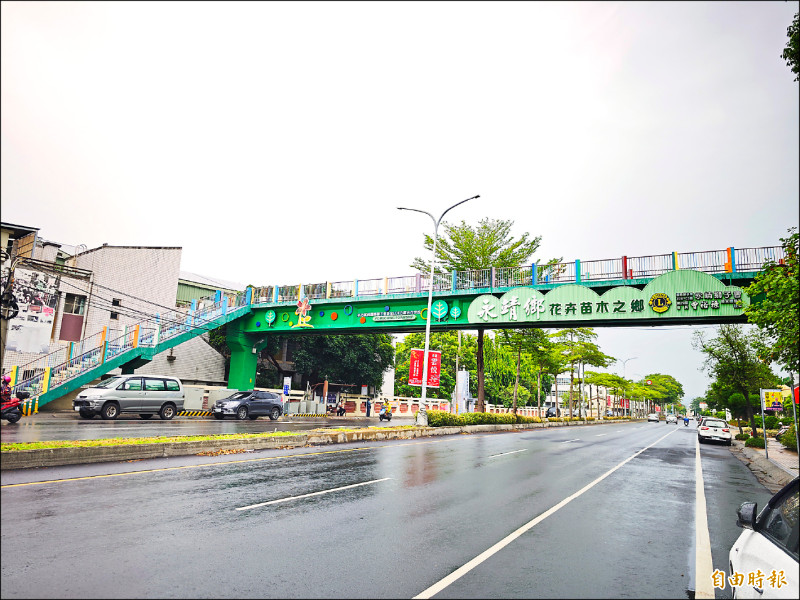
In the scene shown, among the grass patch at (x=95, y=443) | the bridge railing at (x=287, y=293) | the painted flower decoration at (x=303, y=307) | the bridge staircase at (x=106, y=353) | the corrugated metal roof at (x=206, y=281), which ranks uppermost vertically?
the corrugated metal roof at (x=206, y=281)

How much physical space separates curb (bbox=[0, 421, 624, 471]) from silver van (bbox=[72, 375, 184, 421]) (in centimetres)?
1126

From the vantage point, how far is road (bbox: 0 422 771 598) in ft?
15.4

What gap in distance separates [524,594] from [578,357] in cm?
5269

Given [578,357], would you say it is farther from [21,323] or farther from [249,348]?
[21,323]

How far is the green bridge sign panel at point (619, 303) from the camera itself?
22688 millimetres

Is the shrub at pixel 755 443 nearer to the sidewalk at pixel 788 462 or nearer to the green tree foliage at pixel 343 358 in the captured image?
the sidewalk at pixel 788 462

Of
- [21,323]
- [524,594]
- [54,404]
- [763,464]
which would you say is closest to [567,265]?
[763,464]

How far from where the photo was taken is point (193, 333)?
3491 cm

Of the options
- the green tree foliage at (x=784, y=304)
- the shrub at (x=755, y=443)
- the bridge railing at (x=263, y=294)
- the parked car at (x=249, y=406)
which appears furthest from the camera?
the bridge railing at (x=263, y=294)

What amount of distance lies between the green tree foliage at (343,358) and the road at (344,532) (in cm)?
3366

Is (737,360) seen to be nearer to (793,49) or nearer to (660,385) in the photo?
(793,49)

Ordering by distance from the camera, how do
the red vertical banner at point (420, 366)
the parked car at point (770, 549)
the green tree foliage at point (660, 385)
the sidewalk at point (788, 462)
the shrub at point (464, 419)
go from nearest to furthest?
the parked car at point (770, 549) < the sidewalk at point (788, 462) < the shrub at point (464, 419) < the red vertical banner at point (420, 366) < the green tree foliage at point (660, 385)

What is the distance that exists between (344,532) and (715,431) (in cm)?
3126

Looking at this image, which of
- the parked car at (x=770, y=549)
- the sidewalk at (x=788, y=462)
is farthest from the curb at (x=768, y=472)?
the parked car at (x=770, y=549)
